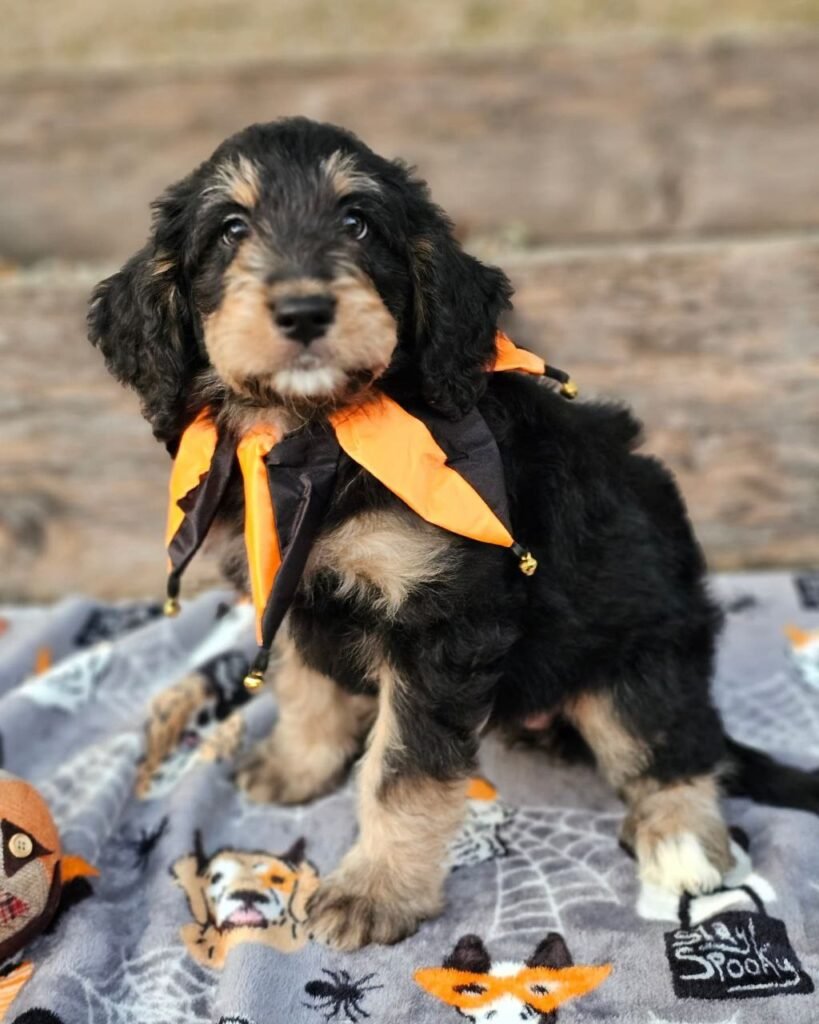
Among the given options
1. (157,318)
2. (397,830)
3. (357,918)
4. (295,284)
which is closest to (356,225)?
(295,284)

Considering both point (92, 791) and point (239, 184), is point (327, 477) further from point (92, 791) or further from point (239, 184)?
point (92, 791)

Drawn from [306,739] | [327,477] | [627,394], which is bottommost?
[306,739]

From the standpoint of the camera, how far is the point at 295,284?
2.59 m

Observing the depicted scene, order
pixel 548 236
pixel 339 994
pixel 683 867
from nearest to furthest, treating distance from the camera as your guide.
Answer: pixel 339 994
pixel 683 867
pixel 548 236

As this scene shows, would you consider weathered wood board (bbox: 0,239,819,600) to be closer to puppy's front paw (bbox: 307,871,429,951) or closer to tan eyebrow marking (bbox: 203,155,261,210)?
puppy's front paw (bbox: 307,871,429,951)

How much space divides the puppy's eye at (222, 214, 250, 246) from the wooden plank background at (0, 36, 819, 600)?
9.36 ft

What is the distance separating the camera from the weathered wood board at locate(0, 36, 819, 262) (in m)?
6.77

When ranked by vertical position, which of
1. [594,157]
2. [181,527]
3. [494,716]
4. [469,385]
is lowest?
[494,716]

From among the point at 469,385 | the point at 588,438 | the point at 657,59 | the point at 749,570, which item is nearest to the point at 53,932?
the point at 469,385

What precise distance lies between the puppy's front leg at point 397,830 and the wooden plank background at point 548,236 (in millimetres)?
3093

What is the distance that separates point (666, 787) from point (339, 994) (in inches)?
51.7

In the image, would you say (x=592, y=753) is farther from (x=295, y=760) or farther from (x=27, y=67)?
(x=27, y=67)

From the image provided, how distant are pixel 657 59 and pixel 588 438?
14.4ft

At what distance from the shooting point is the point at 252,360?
2.63 metres
